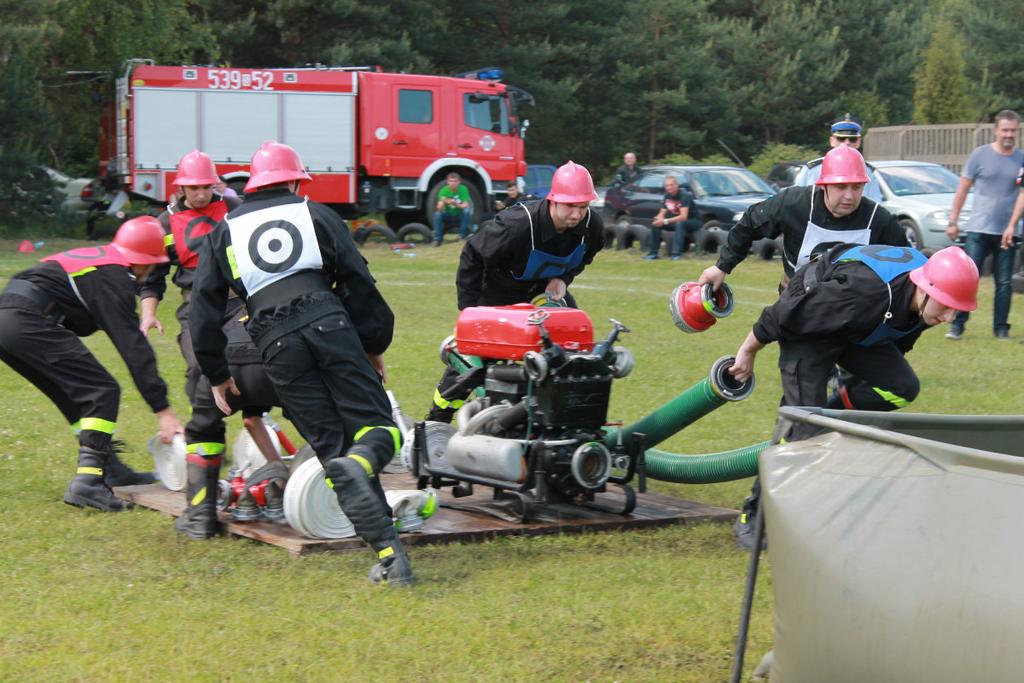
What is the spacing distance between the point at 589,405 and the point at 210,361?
1.86m

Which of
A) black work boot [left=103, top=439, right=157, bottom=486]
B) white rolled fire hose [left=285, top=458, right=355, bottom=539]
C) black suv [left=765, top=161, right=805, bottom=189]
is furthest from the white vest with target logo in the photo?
black suv [left=765, top=161, right=805, bottom=189]

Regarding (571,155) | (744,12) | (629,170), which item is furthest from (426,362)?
(744,12)

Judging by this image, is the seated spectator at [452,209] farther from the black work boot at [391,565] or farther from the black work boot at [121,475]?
the black work boot at [391,565]

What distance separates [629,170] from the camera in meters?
26.5

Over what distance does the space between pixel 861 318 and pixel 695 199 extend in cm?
1796

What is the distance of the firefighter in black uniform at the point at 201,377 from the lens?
6.70m

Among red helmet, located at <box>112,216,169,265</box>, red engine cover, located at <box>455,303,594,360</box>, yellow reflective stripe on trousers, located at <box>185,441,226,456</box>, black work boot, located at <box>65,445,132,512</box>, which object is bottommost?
black work boot, located at <box>65,445,132,512</box>

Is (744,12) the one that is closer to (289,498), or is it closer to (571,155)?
(571,155)

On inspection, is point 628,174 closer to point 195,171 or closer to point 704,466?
point 195,171

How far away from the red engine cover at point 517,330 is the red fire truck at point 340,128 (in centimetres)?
2065

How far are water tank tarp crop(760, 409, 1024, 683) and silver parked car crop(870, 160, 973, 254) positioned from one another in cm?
1559

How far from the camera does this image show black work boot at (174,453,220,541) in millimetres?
6691

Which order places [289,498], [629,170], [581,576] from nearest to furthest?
[581,576] < [289,498] < [629,170]

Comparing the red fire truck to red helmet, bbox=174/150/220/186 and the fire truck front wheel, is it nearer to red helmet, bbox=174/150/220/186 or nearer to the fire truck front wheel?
the fire truck front wheel
